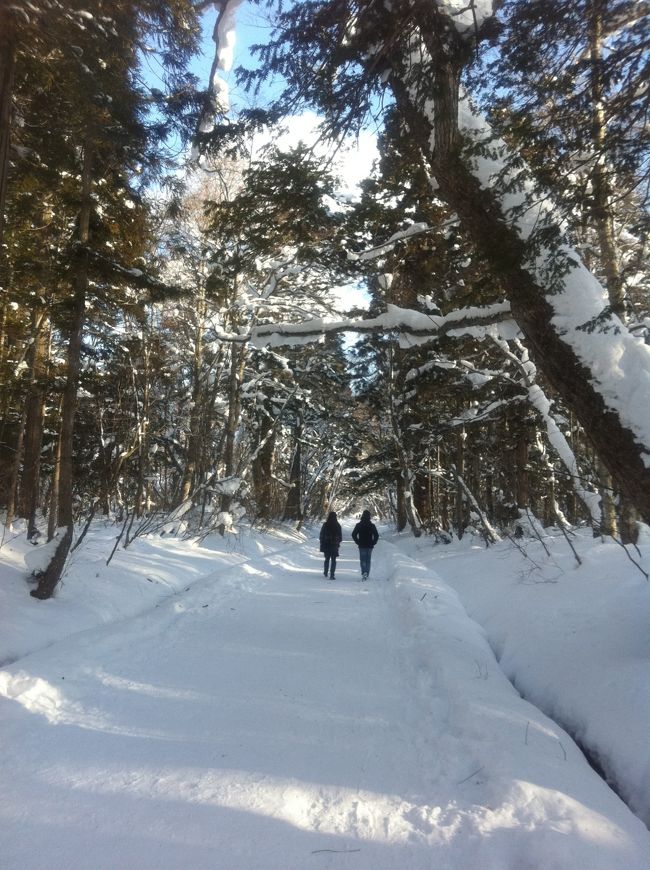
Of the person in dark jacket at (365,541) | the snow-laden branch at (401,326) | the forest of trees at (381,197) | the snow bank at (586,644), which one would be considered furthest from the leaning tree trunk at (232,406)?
the snow-laden branch at (401,326)

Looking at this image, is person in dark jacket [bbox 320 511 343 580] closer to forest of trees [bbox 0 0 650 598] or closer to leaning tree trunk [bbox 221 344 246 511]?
forest of trees [bbox 0 0 650 598]

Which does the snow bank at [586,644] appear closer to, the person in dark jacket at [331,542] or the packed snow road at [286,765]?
the packed snow road at [286,765]

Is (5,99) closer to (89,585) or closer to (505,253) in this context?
(505,253)

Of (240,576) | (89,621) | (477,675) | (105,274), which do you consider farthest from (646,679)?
(240,576)

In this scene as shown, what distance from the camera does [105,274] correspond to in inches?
311

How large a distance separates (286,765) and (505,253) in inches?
168

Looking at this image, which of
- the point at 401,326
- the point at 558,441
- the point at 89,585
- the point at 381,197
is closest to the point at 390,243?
the point at 401,326

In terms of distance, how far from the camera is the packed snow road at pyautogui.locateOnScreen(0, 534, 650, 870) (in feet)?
8.59

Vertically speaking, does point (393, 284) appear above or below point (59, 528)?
above

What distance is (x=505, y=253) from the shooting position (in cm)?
455

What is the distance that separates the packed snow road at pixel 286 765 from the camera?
262 centimetres

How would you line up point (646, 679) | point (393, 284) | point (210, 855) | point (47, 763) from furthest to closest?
point (393, 284) < point (646, 679) < point (47, 763) < point (210, 855)

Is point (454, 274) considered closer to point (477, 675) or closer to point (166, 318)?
point (477, 675)

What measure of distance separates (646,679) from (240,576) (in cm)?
894
